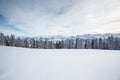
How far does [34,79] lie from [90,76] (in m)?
1.49

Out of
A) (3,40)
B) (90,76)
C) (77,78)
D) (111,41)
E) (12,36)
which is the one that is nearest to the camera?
(77,78)

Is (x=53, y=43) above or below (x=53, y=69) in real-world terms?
above

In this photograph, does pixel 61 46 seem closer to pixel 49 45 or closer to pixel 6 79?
pixel 49 45

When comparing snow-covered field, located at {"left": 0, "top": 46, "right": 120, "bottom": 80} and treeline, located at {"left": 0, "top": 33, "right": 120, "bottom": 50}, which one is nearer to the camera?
snow-covered field, located at {"left": 0, "top": 46, "right": 120, "bottom": 80}

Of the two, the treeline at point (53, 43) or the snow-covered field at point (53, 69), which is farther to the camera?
the treeline at point (53, 43)

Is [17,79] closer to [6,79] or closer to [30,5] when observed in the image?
[6,79]

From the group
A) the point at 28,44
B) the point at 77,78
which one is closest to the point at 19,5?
the point at 77,78

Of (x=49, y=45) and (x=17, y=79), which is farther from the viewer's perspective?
(x=49, y=45)

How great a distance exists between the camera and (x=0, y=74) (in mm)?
2248

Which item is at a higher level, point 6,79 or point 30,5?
point 30,5

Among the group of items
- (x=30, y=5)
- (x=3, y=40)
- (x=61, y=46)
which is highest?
(x=30, y=5)

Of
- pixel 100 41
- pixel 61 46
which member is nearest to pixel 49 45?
pixel 61 46

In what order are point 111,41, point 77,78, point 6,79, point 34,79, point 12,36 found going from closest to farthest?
point 6,79 < point 34,79 < point 77,78 < point 12,36 < point 111,41

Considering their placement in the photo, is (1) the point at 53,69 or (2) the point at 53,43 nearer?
(1) the point at 53,69
